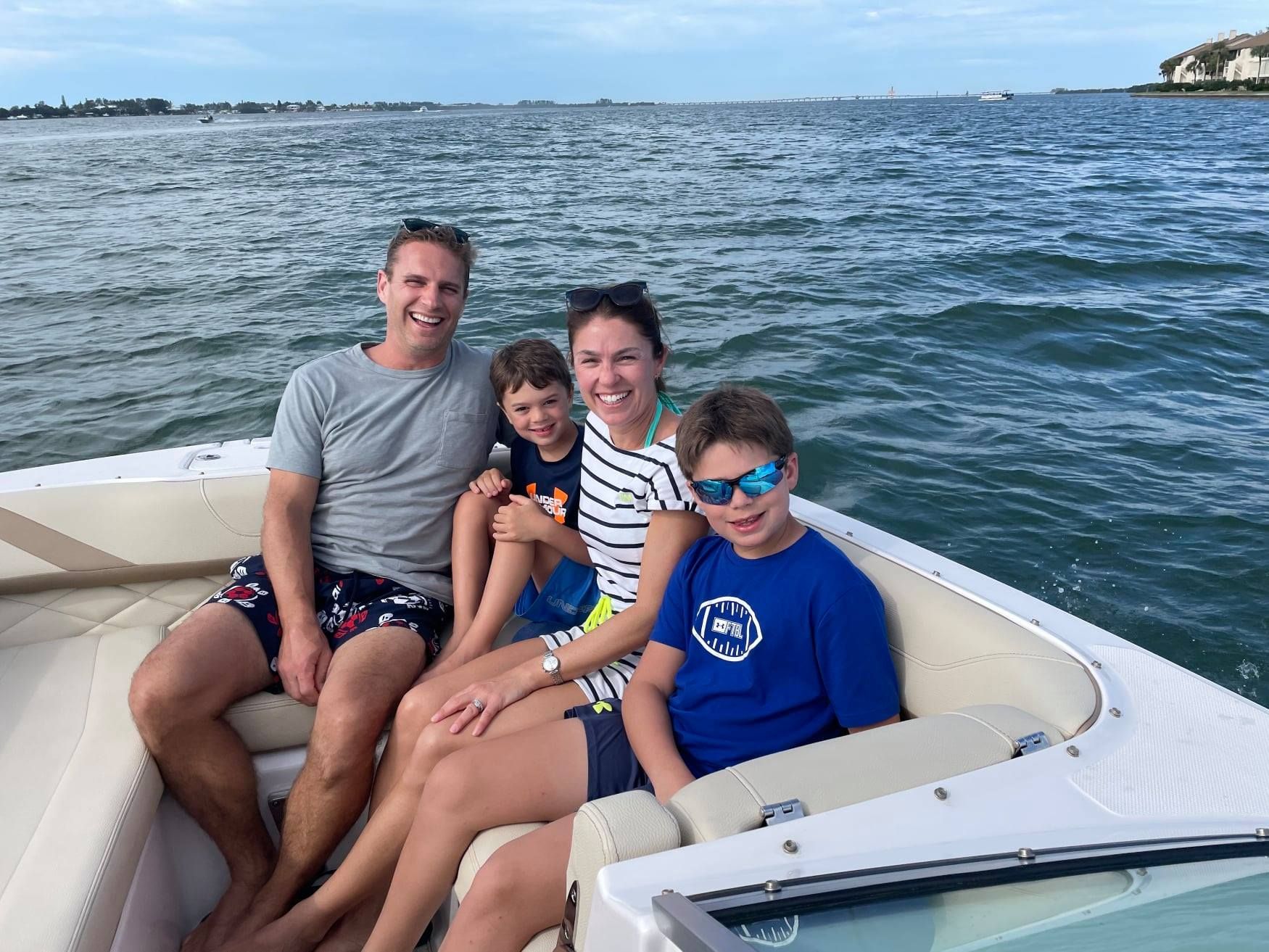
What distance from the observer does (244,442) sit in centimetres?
319

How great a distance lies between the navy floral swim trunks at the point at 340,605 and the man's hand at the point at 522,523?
0.33 meters

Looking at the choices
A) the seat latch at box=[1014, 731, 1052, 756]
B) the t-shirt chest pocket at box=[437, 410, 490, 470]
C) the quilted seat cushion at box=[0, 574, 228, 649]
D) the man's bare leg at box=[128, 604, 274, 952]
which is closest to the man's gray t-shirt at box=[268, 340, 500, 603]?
the t-shirt chest pocket at box=[437, 410, 490, 470]

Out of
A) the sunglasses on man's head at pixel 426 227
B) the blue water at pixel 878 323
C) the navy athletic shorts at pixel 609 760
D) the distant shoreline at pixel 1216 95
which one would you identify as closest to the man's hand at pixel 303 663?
the navy athletic shorts at pixel 609 760

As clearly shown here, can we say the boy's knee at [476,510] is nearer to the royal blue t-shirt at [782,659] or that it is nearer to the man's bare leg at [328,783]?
the man's bare leg at [328,783]

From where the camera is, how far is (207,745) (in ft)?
7.25

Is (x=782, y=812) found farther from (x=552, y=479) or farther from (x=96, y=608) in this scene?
(x=96, y=608)

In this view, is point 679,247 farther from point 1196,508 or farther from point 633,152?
point 633,152

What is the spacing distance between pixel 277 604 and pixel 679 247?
10081mm

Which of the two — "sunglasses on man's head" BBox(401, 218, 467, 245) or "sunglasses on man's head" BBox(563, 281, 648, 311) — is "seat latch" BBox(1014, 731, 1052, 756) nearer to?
"sunglasses on man's head" BBox(563, 281, 648, 311)

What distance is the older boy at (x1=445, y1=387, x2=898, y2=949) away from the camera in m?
1.77

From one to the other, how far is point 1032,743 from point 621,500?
3.22 ft

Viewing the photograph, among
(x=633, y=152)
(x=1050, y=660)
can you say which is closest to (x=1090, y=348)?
(x=1050, y=660)

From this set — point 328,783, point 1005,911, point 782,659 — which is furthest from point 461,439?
point 1005,911

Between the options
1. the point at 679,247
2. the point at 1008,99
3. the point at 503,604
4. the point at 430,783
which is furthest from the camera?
the point at 1008,99
